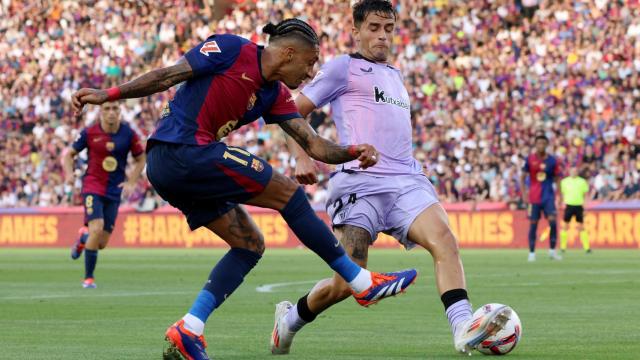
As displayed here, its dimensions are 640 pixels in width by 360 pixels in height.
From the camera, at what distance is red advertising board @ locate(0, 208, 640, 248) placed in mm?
33500

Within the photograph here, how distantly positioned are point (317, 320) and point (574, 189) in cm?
1981

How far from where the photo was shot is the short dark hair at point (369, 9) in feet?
30.4

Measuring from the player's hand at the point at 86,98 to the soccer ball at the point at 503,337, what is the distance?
8.62ft

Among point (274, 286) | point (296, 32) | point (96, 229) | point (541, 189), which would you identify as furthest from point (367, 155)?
point (541, 189)

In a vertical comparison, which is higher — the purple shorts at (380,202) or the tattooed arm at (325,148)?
the tattooed arm at (325,148)

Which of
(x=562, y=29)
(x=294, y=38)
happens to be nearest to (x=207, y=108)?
(x=294, y=38)

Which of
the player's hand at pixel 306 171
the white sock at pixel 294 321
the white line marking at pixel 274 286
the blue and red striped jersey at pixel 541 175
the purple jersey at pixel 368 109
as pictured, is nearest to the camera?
the player's hand at pixel 306 171

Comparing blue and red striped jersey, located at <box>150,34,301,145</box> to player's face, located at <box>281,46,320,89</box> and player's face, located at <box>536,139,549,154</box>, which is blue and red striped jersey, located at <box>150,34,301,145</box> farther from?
player's face, located at <box>536,139,549,154</box>

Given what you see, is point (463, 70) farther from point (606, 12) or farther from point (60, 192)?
point (60, 192)

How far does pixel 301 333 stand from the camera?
10.5 metres

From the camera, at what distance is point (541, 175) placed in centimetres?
2833

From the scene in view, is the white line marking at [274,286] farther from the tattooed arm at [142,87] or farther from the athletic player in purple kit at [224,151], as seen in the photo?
the tattooed arm at [142,87]

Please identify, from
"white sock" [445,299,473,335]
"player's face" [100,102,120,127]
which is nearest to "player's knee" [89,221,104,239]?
"player's face" [100,102,120,127]

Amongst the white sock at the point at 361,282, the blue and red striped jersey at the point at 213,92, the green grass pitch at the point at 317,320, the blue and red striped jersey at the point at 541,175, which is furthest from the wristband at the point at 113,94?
the blue and red striped jersey at the point at 541,175
